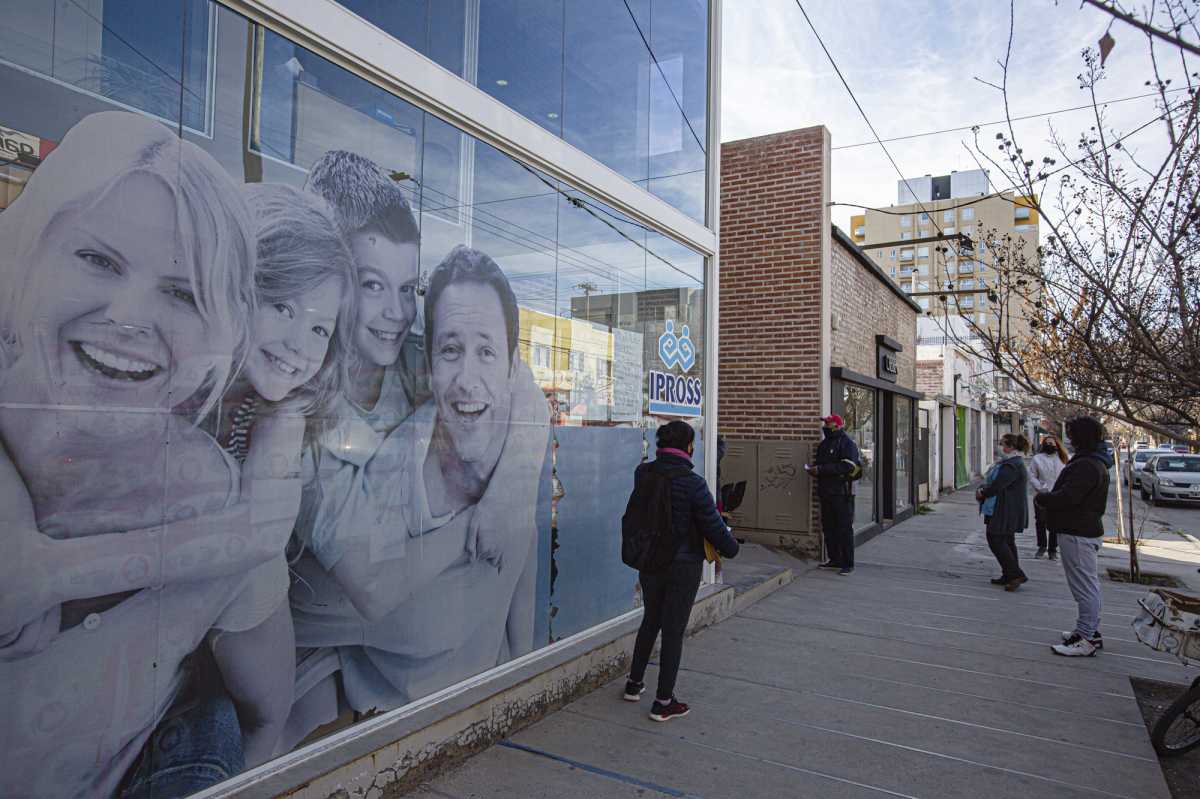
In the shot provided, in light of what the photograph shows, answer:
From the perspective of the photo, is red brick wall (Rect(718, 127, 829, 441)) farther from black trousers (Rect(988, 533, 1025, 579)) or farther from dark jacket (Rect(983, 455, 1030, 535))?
black trousers (Rect(988, 533, 1025, 579))

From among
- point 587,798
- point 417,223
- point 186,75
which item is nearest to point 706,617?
point 587,798

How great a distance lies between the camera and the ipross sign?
258 inches

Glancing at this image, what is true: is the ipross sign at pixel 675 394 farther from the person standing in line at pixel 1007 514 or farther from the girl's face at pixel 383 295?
the person standing in line at pixel 1007 514

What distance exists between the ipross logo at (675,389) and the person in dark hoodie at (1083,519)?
305 cm

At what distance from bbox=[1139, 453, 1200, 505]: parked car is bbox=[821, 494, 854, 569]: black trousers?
1709 centimetres

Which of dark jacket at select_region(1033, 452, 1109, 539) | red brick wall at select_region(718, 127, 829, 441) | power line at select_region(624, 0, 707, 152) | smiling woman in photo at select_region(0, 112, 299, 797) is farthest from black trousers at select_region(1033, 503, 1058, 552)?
smiling woman in photo at select_region(0, 112, 299, 797)

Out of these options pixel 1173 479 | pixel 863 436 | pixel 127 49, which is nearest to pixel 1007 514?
pixel 863 436

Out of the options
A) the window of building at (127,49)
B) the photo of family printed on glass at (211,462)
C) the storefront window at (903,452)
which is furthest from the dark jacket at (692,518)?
the storefront window at (903,452)

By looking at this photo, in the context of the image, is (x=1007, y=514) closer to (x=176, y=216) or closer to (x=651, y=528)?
(x=651, y=528)

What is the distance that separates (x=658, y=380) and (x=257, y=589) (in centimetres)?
410

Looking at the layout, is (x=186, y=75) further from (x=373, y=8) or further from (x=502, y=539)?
(x=502, y=539)

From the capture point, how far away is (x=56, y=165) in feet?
8.23

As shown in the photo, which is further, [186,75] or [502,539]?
[502,539]

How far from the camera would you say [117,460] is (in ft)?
8.71
